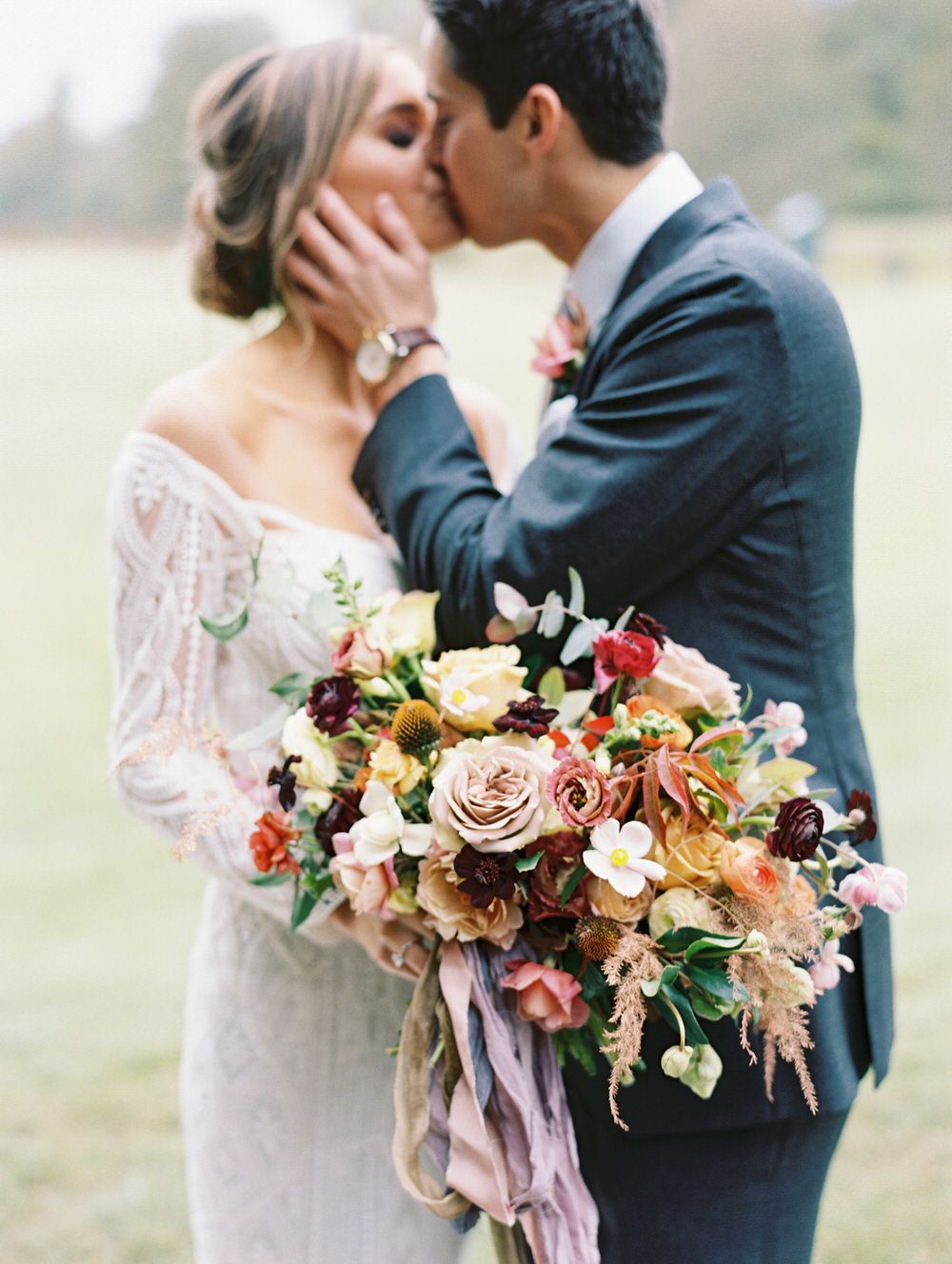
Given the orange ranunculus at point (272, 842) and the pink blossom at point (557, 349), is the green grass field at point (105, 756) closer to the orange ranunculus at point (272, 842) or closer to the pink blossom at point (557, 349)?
the orange ranunculus at point (272, 842)

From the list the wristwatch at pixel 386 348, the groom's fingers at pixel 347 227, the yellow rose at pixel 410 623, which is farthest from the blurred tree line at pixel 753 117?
the yellow rose at pixel 410 623

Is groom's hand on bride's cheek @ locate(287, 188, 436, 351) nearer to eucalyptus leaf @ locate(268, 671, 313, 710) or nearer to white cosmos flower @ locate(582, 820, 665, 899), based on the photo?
eucalyptus leaf @ locate(268, 671, 313, 710)

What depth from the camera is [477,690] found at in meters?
1.33

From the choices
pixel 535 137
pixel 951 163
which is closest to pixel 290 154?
pixel 535 137

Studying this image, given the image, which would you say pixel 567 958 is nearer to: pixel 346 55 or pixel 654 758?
pixel 654 758

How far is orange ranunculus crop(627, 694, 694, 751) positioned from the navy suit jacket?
0.23 meters

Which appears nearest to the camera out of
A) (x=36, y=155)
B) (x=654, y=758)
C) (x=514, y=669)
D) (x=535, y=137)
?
(x=654, y=758)

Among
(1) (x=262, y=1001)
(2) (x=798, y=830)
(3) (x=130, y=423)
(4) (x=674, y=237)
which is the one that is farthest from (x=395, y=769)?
(3) (x=130, y=423)

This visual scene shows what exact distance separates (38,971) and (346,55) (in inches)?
162

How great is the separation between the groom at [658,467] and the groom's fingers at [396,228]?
53 mm

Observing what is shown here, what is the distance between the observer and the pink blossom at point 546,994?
1301mm

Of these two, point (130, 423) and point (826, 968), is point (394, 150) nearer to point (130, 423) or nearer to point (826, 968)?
point (826, 968)

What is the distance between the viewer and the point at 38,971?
499 cm

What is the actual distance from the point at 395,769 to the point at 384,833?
0.07 meters
